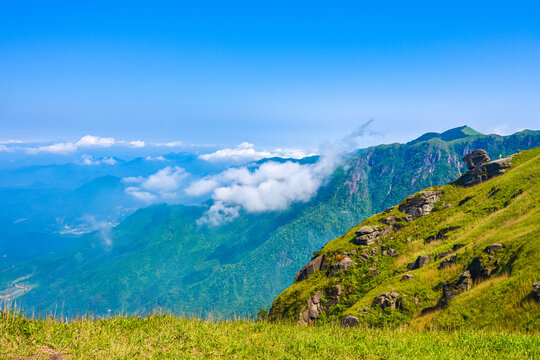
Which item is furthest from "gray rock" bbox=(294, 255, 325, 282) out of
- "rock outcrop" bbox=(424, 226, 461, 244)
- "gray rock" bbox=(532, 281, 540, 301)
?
"gray rock" bbox=(532, 281, 540, 301)

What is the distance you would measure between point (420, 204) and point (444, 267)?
1019 inches

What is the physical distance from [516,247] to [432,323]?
869 cm

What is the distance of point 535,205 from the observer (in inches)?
1094

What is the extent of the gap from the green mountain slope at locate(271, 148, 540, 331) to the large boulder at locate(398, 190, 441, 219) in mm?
265

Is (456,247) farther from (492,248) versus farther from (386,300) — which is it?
(386,300)

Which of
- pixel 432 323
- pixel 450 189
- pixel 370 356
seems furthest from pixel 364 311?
pixel 450 189

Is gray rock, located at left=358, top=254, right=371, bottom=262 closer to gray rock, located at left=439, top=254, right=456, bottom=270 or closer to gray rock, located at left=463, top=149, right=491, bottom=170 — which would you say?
gray rock, located at left=439, top=254, right=456, bottom=270

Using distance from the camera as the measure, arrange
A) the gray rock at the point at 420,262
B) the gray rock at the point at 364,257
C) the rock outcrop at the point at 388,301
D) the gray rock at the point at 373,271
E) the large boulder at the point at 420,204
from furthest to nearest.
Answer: the large boulder at the point at 420,204 < the gray rock at the point at 364,257 < the gray rock at the point at 373,271 < the gray rock at the point at 420,262 < the rock outcrop at the point at 388,301

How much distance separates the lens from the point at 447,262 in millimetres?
26297

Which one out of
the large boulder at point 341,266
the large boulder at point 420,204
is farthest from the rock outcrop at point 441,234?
the large boulder at point 341,266

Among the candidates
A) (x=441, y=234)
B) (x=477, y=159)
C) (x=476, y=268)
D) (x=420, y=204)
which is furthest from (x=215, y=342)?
(x=477, y=159)

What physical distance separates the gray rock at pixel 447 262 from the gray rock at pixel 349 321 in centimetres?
956

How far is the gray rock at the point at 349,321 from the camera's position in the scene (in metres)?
26.6

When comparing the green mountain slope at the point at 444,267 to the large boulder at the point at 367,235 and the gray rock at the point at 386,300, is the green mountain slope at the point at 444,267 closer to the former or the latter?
the gray rock at the point at 386,300
